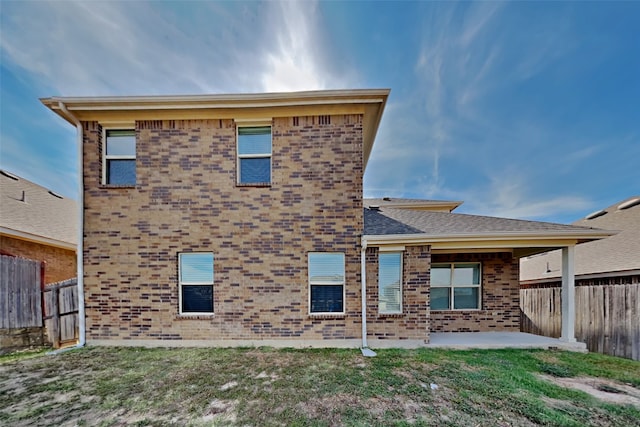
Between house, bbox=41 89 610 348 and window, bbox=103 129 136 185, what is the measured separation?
37 mm

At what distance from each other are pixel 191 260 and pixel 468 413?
248 inches

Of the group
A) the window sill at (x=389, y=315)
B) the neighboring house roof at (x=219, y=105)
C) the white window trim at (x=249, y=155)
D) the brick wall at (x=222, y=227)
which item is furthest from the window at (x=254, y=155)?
the window sill at (x=389, y=315)

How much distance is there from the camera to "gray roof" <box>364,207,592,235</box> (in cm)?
626

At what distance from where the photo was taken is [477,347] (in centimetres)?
609

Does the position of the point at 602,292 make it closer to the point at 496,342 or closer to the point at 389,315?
the point at 496,342

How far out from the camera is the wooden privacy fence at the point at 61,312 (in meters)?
6.38

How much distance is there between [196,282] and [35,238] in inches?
244

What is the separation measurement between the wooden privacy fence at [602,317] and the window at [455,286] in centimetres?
202

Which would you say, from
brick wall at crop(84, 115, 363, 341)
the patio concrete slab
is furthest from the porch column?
brick wall at crop(84, 115, 363, 341)

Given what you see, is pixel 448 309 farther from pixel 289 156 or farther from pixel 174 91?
pixel 174 91

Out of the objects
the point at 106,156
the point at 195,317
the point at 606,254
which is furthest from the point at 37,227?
the point at 606,254

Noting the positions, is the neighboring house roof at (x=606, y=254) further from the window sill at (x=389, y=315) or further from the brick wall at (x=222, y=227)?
the brick wall at (x=222, y=227)

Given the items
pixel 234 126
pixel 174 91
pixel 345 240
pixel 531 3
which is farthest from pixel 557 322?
pixel 174 91

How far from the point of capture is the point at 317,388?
4016mm
